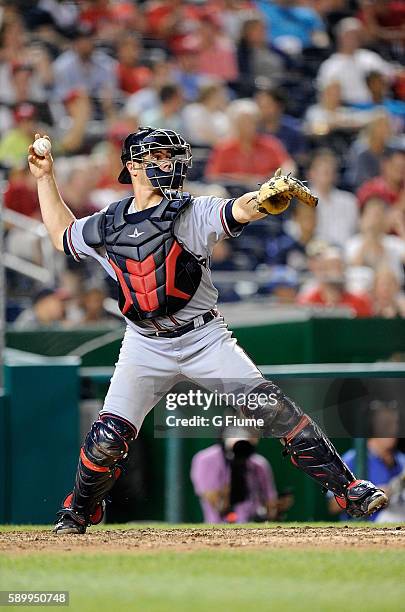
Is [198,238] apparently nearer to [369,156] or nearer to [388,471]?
[388,471]

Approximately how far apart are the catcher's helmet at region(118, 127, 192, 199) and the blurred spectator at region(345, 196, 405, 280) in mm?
5833

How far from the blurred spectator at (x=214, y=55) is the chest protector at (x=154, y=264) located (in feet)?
30.5

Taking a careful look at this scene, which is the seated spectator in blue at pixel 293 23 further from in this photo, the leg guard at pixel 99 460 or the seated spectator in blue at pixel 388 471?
the leg guard at pixel 99 460

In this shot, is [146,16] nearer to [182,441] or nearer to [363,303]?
[363,303]

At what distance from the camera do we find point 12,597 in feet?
A: 15.4

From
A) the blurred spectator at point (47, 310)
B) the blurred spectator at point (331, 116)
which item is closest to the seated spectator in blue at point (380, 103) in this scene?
the blurred spectator at point (331, 116)

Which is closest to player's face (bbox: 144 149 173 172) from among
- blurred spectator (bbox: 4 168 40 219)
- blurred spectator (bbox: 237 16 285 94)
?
blurred spectator (bbox: 4 168 40 219)

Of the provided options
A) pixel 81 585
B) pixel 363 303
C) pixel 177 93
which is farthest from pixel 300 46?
pixel 81 585

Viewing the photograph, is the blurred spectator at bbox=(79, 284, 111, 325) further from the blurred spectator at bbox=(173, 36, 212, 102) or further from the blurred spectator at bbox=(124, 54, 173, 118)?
the blurred spectator at bbox=(173, 36, 212, 102)

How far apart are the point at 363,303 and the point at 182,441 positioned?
10.1 feet

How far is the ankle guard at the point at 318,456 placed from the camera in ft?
19.1

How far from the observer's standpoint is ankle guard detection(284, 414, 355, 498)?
582 cm

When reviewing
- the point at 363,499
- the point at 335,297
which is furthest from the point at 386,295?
the point at 363,499

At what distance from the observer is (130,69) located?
1448 cm
